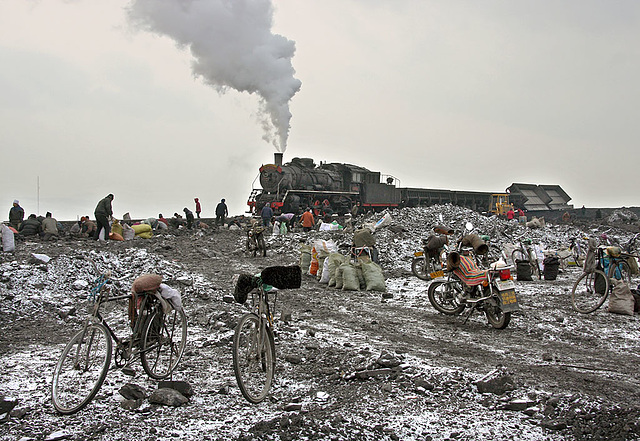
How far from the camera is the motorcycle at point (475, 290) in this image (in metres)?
6.77

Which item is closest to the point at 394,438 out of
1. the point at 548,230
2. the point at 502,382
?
the point at 502,382

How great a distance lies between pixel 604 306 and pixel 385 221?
11.6m

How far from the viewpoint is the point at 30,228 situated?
58.2ft

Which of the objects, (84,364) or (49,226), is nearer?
(84,364)

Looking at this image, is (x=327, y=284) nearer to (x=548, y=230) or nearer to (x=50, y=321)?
(x=50, y=321)

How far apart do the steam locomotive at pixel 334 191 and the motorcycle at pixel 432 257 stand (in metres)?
13.8

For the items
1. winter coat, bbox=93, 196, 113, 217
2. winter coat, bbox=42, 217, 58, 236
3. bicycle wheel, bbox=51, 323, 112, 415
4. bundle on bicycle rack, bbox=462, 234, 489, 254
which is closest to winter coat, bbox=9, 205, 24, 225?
winter coat, bbox=42, 217, 58, 236

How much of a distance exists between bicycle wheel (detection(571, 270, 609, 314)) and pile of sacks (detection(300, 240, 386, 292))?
3.51m

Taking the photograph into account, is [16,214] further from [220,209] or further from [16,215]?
[220,209]

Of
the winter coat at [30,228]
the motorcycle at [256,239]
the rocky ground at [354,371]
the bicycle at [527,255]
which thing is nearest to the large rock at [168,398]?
the rocky ground at [354,371]

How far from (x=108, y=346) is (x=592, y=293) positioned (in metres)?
7.49

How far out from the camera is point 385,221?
63.9ft

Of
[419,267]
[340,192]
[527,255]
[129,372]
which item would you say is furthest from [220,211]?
[129,372]

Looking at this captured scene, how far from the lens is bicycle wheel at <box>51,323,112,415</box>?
3.84 metres
